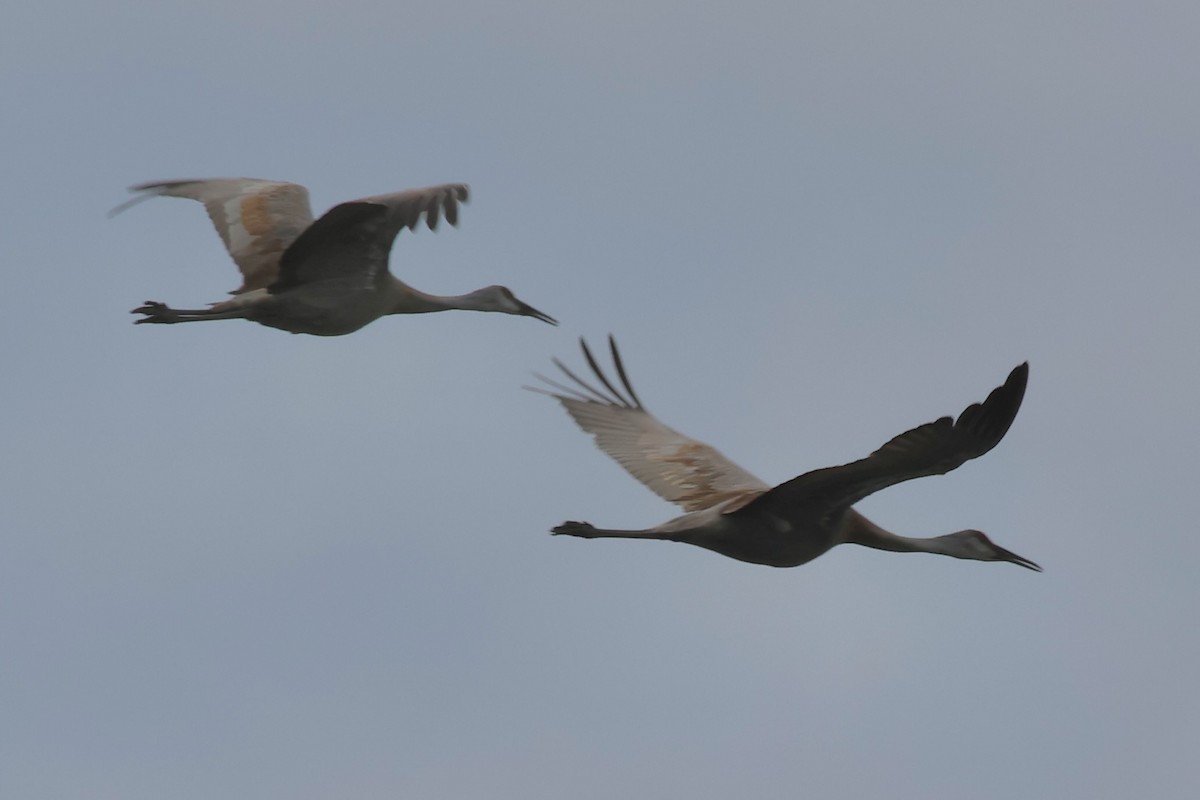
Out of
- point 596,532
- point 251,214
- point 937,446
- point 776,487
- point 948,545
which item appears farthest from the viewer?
point 251,214

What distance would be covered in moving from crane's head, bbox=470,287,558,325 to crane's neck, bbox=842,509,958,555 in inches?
153

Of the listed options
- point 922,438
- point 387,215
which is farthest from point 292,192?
point 922,438

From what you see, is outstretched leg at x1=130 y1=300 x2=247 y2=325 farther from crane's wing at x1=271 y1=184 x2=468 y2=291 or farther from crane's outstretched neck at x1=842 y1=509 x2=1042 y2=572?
crane's outstretched neck at x1=842 y1=509 x2=1042 y2=572

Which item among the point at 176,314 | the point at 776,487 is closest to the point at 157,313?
the point at 176,314

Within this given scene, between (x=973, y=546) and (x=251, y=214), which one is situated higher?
(x=251, y=214)

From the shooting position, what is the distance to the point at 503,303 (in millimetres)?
17422

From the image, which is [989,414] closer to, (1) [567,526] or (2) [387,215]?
(1) [567,526]

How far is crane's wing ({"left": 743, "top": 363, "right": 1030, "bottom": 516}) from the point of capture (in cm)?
1209

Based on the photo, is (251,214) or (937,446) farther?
(251,214)

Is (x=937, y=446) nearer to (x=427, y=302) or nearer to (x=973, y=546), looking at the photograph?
(x=973, y=546)

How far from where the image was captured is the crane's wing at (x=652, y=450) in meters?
15.2

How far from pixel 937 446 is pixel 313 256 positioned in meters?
4.59

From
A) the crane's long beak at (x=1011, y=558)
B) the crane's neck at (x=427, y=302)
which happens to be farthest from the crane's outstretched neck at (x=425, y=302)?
the crane's long beak at (x=1011, y=558)

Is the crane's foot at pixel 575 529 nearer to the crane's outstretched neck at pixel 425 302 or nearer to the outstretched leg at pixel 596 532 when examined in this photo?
the outstretched leg at pixel 596 532
